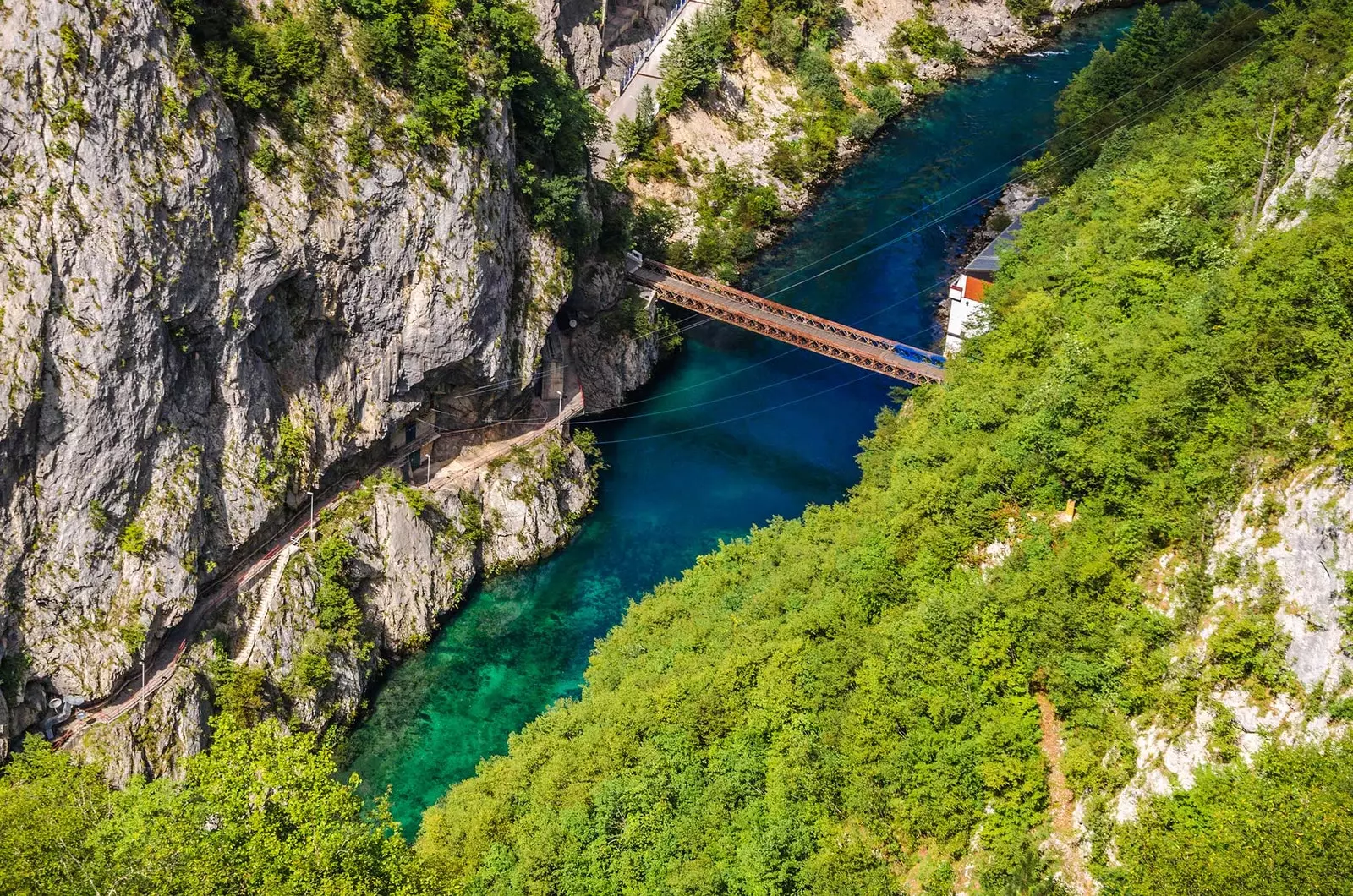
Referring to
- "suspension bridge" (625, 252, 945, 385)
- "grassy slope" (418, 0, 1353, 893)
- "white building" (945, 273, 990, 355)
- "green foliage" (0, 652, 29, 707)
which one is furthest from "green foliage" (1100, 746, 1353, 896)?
"green foliage" (0, 652, 29, 707)

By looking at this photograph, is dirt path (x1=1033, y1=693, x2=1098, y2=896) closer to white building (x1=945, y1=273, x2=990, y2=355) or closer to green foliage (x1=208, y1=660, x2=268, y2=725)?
white building (x1=945, y1=273, x2=990, y2=355)

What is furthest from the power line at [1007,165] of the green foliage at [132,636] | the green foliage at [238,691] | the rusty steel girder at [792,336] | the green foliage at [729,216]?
the green foliage at [132,636]

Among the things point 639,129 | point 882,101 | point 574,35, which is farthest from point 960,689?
point 882,101

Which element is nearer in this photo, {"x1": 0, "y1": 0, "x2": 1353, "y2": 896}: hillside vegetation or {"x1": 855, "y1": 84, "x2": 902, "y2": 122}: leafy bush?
{"x1": 0, "y1": 0, "x2": 1353, "y2": 896}: hillside vegetation

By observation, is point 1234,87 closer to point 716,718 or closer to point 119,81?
point 716,718

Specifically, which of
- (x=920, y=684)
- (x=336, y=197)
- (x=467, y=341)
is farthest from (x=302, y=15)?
(x=920, y=684)

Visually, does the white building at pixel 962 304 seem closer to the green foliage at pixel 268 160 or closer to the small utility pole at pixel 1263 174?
the small utility pole at pixel 1263 174

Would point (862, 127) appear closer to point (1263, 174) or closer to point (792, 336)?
point (792, 336)
